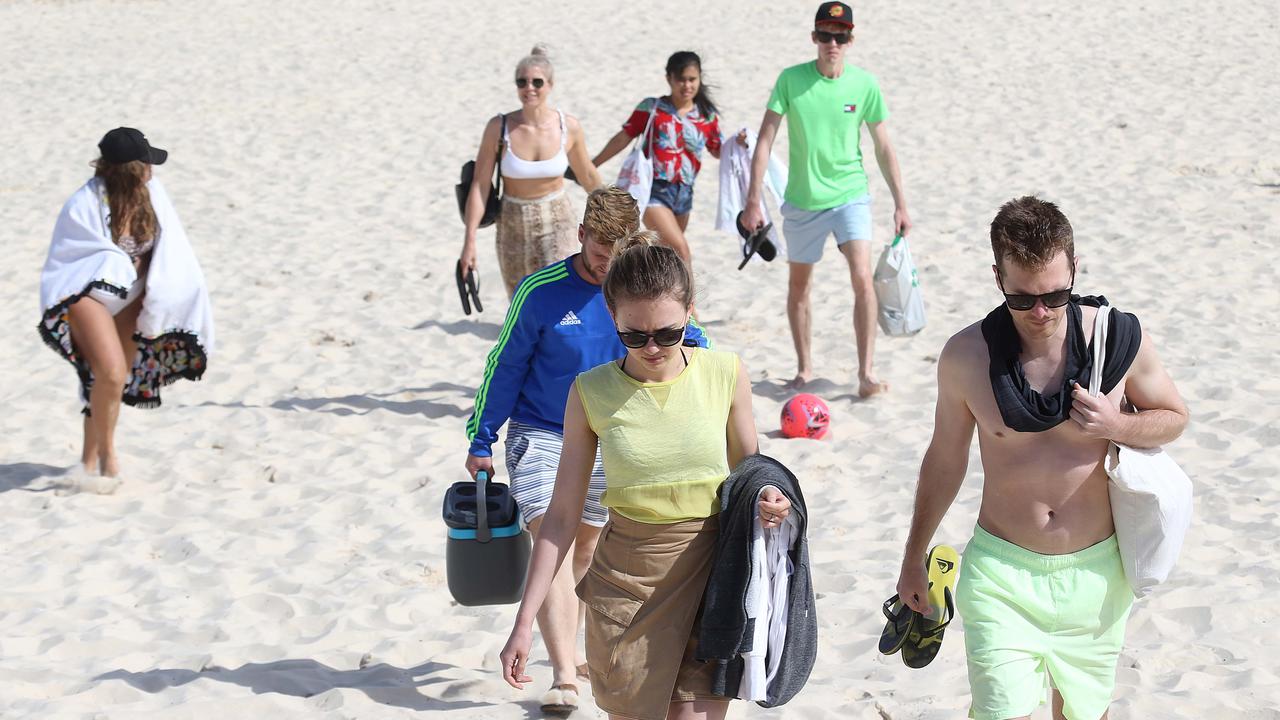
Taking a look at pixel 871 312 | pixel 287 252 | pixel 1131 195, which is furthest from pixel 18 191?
pixel 1131 195

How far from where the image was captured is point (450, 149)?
1387 cm

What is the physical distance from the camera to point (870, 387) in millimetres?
7363

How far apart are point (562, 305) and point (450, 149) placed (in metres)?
10.2

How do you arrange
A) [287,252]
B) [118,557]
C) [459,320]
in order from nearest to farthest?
[118,557]
[459,320]
[287,252]

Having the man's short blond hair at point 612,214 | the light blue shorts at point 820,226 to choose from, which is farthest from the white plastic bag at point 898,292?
the man's short blond hair at point 612,214

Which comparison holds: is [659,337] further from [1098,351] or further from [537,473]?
[537,473]

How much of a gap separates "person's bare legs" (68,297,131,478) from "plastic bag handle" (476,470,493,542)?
2.97m

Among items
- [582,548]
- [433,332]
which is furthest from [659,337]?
[433,332]

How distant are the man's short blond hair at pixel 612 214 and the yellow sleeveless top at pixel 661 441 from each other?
71 centimetres

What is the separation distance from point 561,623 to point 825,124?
12.8 feet

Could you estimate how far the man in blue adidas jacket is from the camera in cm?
399

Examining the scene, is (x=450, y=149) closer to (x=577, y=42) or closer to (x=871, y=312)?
(x=577, y=42)

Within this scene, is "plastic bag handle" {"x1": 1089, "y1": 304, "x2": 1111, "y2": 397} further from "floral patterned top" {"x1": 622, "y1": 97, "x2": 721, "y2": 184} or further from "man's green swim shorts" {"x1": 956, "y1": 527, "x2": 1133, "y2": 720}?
"floral patterned top" {"x1": 622, "y1": 97, "x2": 721, "y2": 184}

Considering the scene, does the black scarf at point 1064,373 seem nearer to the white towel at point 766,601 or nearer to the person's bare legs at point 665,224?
the white towel at point 766,601
